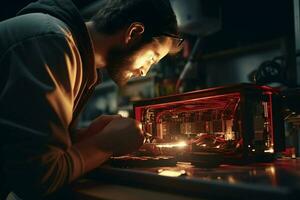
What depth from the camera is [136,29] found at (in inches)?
43.1

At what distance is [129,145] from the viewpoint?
3.14ft

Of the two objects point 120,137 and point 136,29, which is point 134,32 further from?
point 120,137

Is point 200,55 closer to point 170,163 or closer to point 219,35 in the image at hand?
point 219,35

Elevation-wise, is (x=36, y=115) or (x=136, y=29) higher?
(x=136, y=29)

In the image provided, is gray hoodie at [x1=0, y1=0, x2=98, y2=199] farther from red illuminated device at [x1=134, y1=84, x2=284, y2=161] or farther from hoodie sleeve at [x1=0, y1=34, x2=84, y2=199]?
red illuminated device at [x1=134, y1=84, x2=284, y2=161]

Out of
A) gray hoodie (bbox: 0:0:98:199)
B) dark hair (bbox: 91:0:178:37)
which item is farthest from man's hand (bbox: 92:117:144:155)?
dark hair (bbox: 91:0:178:37)

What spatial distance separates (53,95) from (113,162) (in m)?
A: 0.32

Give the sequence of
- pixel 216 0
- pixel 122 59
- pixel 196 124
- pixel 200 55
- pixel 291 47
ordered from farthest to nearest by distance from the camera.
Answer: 1. pixel 200 55
2. pixel 216 0
3. pixel 291 47
4. pixel 196 124
5. pixel 122 59

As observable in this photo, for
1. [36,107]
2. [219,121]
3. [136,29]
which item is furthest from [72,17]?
[219,121]

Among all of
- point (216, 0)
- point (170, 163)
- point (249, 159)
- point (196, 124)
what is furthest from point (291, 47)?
point (170, 163)

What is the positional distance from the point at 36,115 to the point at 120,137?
27cm

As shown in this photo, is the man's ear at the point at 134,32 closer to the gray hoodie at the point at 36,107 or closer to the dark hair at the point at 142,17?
the dark hair at the point at 142,17

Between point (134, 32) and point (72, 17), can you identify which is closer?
point (72, 17)

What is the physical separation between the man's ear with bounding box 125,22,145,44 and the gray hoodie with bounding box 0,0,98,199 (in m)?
0.28
